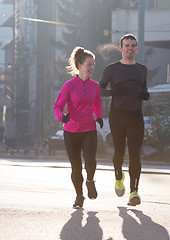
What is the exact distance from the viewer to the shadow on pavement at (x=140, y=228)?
5.66 m

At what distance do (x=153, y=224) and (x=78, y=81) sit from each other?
5.94ft

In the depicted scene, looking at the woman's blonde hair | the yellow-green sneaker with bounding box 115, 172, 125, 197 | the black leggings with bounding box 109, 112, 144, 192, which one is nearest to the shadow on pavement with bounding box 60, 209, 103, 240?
the yellow-green sneaker with bounding box 115, 172, 125, 197

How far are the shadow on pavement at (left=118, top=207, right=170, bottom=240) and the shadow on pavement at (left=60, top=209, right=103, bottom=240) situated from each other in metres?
0.26

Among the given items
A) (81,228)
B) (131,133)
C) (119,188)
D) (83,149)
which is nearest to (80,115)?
(83,149)

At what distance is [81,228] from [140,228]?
1.81 feet

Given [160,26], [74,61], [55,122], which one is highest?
[160,26]

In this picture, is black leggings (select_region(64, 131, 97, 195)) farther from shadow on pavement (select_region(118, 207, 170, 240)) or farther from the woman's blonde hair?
the woman's blonde hair

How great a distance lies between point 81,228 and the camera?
6.02 m

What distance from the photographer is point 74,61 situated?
7281 millimetres

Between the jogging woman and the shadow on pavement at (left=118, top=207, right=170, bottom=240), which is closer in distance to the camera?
the shadow on pavement at (left=118, top=207, right=170, bottom=240)

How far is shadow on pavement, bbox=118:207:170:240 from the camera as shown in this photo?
5660 millimetres

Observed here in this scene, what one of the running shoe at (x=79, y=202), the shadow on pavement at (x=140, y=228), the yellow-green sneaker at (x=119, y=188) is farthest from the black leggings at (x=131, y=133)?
the running shoe at (x=79, y=202)

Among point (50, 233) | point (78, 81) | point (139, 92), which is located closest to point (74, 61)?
point (78, 81)

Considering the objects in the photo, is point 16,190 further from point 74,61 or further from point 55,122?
point 55,122
